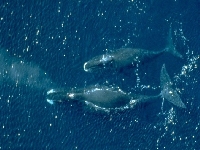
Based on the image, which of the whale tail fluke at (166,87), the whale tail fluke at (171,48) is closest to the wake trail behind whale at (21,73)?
the whale tail fluke at (166,87)

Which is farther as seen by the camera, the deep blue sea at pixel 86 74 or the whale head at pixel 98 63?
the whale head at pixel 98 63

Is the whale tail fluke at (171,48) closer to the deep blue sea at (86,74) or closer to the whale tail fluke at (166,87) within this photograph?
the deep blue sea at (86,74)

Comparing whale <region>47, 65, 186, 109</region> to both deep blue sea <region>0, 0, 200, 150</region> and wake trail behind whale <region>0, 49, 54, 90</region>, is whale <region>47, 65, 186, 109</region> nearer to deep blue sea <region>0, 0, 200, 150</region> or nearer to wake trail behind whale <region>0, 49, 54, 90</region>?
deep blue sea <region>0, 0, 200, 150</region>

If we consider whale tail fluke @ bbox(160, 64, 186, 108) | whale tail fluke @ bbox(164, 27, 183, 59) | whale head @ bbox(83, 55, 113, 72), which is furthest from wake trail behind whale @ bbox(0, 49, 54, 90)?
whale tail fluke @ bbox(164, 27, 183, 59)

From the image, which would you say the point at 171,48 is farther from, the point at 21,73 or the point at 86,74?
the point at 21,73

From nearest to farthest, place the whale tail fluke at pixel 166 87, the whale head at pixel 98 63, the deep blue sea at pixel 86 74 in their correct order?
1. the deep blue sea at pixel 86 74
2. the whale head at pixel 98 63
3. the whale tail fluke at pixel 166 87

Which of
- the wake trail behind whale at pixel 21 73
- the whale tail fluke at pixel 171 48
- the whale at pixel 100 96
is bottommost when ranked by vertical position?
the whale at pixel 100 96

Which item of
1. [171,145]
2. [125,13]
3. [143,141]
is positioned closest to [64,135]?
[143,141]
